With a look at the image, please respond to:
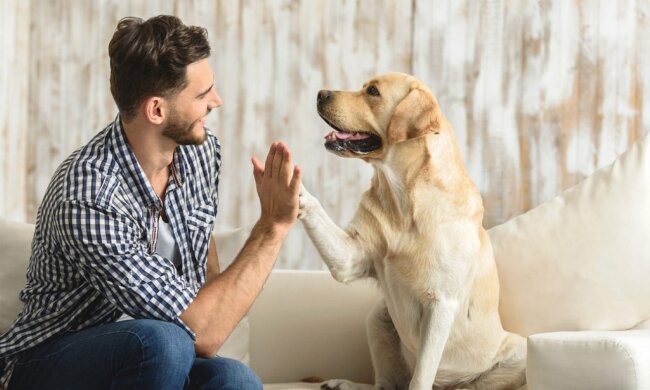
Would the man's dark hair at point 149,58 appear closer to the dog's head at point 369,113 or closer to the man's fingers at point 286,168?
the man's fingers at point 286,168

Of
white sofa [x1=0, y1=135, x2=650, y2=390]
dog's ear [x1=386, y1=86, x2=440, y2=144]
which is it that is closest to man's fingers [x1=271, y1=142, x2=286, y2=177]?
dog's ear [x1=386, y1=86, x2=440, y2=144]

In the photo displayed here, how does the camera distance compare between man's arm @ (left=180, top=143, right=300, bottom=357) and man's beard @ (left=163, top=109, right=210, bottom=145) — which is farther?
man's beard @ (left=163, top=109, right=210, bottom=145)

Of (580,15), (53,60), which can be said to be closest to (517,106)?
(580,15)

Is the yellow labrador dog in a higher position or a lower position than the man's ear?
lower

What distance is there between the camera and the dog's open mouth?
6.68 ft

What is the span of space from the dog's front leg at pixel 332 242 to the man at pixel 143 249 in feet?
0.39

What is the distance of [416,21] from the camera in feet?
9.18

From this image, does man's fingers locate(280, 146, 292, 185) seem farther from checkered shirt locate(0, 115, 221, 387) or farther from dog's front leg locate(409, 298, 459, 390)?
dog's front leg locate(409, 298, 459, 390)

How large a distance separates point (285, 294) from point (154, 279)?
89cm

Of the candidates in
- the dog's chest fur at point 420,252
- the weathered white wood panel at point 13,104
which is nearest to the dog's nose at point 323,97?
the dog's chest fur at point 420,252

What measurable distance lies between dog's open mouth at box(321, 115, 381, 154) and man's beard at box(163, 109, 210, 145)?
39 centimetres

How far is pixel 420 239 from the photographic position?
196cm

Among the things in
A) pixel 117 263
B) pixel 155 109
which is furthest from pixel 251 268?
pixel 155 109

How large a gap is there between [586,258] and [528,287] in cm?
18
